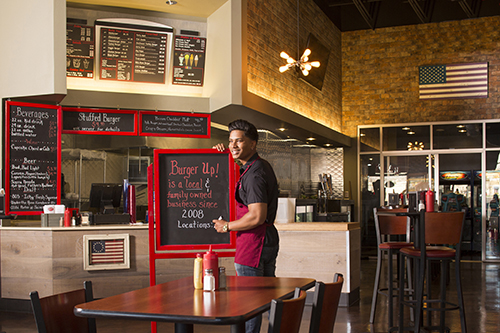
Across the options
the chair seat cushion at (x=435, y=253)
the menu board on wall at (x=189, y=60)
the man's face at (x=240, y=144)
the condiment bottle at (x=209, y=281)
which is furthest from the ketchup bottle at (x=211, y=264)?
the menu board on wall at (x=189, y=60)

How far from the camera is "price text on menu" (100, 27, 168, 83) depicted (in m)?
6.26

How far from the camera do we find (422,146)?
36.0 ft

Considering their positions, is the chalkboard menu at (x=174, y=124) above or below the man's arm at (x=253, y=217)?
above

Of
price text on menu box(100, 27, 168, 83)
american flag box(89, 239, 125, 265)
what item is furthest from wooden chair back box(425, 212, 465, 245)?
price text on menu box(100, 27, 168, 83)

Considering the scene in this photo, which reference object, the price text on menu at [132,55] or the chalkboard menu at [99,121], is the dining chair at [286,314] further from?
the price text on menu at [132,55]

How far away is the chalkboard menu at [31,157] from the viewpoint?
18.0 feet

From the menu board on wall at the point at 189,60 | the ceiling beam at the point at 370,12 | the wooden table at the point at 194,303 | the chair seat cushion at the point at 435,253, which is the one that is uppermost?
the ceiling beam at the point at 370,12

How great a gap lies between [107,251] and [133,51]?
265 cm

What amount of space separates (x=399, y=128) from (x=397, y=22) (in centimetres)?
246

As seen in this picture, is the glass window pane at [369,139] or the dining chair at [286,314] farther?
the glass window pane at [369,139]

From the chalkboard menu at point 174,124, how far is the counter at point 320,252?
174cm

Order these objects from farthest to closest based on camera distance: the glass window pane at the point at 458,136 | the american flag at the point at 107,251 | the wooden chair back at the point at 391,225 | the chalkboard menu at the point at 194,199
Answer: the glass window pane at the point at 458,136, the american flag at the point at 107,251, the wooden chair back at the point at 391,225, the chalkboard menu at the point at 194,199

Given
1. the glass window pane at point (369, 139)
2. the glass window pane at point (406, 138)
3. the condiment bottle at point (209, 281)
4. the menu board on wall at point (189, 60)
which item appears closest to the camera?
the condiment bottle at point (209, 281)

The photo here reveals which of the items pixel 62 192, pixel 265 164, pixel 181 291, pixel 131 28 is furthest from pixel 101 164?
pixel 181 291
